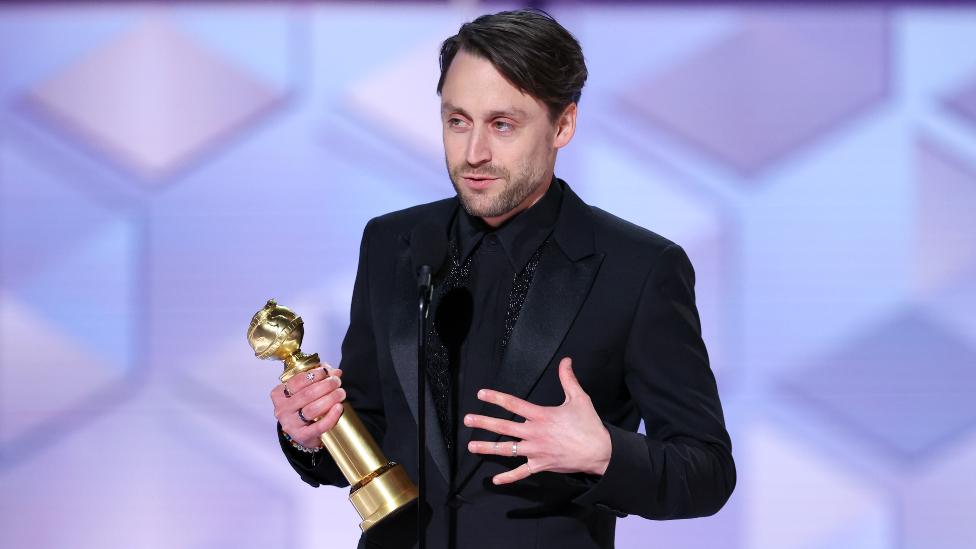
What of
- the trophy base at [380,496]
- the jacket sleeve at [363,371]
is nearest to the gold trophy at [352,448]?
the trophy base at [380,496]

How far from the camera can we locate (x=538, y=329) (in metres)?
1.71

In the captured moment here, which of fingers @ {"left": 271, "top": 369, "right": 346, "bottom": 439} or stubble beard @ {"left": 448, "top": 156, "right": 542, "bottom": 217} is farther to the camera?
stubble beard @ {"left": 448, "top": 156, "right": 542, "bottom": 217}

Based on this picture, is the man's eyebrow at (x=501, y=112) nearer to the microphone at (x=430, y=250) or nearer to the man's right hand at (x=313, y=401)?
the microphone at (x=430, y=250)

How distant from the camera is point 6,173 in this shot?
324 cm

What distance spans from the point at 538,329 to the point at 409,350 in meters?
0.20

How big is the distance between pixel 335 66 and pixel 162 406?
1074 mm

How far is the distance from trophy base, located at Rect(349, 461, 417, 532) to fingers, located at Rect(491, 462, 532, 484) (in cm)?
14

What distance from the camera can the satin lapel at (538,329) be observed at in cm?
169

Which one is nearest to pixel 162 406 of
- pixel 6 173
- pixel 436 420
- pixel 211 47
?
pixel 6 173

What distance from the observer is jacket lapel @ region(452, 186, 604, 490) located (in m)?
1.69

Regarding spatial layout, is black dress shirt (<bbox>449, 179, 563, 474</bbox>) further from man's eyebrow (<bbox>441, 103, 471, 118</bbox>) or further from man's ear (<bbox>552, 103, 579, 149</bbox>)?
man's eyebrow (<bbox>441, 103, 471, 118</bbox>)

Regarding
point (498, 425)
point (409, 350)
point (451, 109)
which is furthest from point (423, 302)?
point (451, 109)

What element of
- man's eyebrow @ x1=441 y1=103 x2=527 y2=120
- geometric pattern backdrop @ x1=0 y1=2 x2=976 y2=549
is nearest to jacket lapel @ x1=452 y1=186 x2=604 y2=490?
man's eyebrow @ x1=441 y1=103 x2=527 y2=120

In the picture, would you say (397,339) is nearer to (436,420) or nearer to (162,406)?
(436,420)
